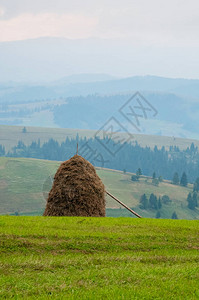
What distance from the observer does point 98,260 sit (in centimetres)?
1205

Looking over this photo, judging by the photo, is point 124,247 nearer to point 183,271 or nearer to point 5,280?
point 183,271

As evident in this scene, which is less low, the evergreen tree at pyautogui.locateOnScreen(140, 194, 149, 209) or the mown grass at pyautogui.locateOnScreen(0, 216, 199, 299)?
the mown grass at pyautogui.locateOnScreen(0, 216, 199, 299)

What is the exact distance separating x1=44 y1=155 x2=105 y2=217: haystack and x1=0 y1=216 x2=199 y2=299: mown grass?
4.23m

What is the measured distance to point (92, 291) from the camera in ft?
28.9

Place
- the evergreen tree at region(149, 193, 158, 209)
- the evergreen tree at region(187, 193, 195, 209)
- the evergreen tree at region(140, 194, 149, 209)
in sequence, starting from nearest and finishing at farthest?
1. the evergreen tree at region(140, 194, 149, 209)
2. the evergreen tree at region(149, 193, 158, 209)
3. the evergreen tree at region(187, 193, 195, 209)

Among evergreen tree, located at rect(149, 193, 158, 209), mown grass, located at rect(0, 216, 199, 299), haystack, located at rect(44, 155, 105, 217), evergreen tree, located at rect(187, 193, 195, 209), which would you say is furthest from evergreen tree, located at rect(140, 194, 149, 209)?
mown grass, located at rect(0, 216, 199, 299)

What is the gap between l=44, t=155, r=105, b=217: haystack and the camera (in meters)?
24.0

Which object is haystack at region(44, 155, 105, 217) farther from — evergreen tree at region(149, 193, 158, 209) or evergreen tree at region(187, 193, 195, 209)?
evergreen tree at region(187, 193, 195, 209)

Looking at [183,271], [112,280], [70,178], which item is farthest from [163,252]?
[70,178]

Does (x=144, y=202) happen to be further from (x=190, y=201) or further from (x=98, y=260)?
(x=98, y=260)

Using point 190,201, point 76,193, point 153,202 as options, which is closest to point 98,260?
point 76,193

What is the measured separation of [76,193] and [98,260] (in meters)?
12.1

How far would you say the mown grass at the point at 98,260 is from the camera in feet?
29.4

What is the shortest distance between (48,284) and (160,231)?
9.22 m
